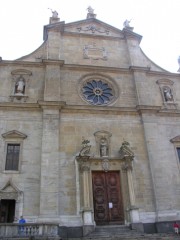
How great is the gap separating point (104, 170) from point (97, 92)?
6168mm

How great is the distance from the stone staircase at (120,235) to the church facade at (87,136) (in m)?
0.47

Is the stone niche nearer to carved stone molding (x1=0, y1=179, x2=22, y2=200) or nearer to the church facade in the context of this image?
the church facade

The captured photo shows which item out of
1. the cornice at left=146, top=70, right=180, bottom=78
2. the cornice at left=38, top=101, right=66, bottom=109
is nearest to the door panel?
the cornice at left=38, top=101, right=66, bottom=109

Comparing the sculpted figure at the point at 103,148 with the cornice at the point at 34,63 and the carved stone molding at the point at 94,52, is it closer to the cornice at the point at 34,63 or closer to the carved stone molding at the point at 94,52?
the cornice at the point at 34,63

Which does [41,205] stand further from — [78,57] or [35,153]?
[78,57]

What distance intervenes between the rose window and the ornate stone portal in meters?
3.03

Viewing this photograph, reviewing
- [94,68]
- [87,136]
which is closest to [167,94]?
[94,68]

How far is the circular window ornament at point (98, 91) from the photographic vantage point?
18906mm

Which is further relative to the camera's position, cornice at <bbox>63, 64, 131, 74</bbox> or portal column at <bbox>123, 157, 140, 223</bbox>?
cornice at <bbox>63, 64, 131, 74</bbox>

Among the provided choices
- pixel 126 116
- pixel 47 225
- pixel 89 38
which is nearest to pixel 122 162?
pixel 126 116

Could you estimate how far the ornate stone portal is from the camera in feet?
47.1

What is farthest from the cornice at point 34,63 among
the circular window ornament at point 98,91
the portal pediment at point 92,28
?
the portal pediment at point 92,28

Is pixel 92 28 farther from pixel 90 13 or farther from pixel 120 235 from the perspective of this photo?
pixel 120 235

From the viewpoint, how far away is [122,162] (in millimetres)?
16234
